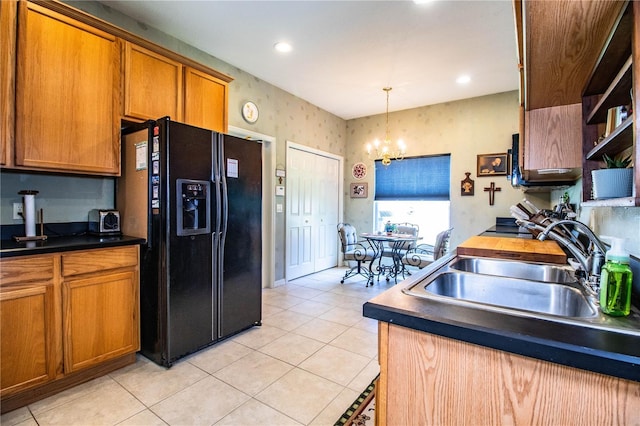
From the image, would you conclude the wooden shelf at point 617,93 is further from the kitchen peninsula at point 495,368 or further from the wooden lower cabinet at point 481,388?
the wooden lower cabinet at point 481,388

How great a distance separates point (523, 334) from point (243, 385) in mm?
1779

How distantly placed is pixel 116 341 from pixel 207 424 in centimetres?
96

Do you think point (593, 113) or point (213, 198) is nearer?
point (593, 113)

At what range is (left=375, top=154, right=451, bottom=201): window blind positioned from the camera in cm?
487

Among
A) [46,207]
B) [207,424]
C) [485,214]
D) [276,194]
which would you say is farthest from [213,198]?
[485,214]

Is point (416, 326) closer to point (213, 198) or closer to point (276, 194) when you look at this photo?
point (213, 198)

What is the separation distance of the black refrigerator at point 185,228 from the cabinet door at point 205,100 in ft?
1.67

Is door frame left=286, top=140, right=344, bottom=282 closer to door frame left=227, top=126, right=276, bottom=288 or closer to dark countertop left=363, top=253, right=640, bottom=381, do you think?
door frame left=227, top=126, right=276, bottom=288

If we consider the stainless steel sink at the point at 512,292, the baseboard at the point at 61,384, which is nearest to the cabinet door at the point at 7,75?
the baseboard at the point at 61,384

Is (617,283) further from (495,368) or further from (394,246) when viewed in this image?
(394,246)

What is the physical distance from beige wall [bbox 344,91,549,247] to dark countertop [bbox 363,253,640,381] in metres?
4.14

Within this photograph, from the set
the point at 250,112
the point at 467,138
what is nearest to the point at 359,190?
the point at 467,138

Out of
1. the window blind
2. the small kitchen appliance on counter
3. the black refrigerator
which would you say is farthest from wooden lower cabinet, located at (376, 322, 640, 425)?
the window blind

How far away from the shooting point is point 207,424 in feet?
5.30
